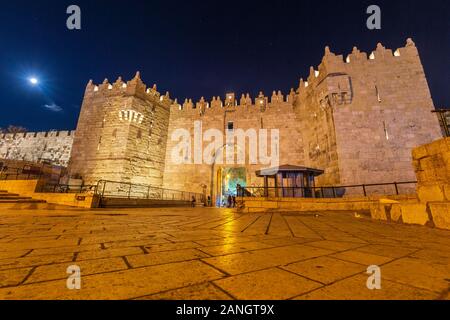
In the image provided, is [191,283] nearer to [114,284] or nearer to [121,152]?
[114,284]

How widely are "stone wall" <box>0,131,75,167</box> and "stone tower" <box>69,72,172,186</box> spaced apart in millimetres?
8572

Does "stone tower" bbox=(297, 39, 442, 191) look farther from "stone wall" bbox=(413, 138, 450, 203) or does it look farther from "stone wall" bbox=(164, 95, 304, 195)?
"stone wall" bbox=(413, 138, 450, 203)

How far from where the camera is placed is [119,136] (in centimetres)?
1544

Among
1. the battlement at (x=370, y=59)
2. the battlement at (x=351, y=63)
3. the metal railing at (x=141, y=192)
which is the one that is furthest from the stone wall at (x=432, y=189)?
the metal railing at (x=141, y=192)

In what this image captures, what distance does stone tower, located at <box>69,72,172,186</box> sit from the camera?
14961 mm

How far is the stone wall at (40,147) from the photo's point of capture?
22.1 metres

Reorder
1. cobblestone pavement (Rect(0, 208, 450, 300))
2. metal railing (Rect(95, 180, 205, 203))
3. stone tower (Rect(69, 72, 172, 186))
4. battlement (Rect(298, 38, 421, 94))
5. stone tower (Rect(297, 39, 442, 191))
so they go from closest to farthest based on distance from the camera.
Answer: cobblestone pavement (Rect(0, 208, 450, 300)), stone tower (Rect(297, 39, 442, 191)), battlement (Rect(298, 38, 421, 94)), metal railing (Rect(95, 180, 205, 203)), stone tower (Rect(69, 72, 172, 186))

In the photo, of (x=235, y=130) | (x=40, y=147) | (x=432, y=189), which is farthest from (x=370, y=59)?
(x=40, y=147)

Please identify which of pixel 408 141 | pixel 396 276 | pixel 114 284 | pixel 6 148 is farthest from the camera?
pixel 6 148

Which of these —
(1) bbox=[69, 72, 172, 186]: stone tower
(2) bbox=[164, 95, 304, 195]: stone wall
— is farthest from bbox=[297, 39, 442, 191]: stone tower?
(1) bbox=[69, 72, 172, 186]: stone tower

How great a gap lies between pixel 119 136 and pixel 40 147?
15560mm
